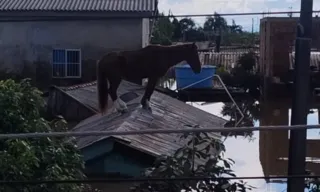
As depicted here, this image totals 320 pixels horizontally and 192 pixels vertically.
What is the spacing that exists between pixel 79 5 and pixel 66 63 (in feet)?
5.45

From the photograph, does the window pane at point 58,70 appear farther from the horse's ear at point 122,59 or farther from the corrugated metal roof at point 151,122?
the horse's ear at point 122,59

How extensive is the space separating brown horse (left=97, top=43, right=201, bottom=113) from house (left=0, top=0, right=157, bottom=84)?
9.05m

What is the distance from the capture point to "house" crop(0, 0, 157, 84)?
66.3ft

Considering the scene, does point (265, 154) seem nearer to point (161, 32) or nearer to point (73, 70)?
point (73, 70)

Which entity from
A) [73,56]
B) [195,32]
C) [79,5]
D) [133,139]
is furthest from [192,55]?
[195,32]

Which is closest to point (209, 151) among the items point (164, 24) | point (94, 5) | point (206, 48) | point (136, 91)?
point (136, 91)

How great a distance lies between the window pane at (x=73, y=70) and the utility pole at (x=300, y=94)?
1614 cm

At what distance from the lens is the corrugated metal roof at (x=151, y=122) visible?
29.4 feet

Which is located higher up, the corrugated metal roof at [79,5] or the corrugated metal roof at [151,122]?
the corrugated metal roof at [79,5]

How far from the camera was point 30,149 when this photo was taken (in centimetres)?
554

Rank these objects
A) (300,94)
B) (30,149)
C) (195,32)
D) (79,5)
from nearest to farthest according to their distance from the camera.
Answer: (300,94), (30,149), (79,5), (195,32)

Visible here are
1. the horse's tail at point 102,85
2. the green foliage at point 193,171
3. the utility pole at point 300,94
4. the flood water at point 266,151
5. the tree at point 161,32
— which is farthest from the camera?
the tree at point 161,32

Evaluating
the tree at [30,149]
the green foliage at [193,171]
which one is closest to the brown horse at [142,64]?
the tree at [30,149]

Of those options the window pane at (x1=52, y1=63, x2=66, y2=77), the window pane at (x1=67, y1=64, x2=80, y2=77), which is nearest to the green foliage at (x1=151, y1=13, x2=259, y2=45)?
the window pane at (x1=67, y1=64, x2=80, y2=77)
